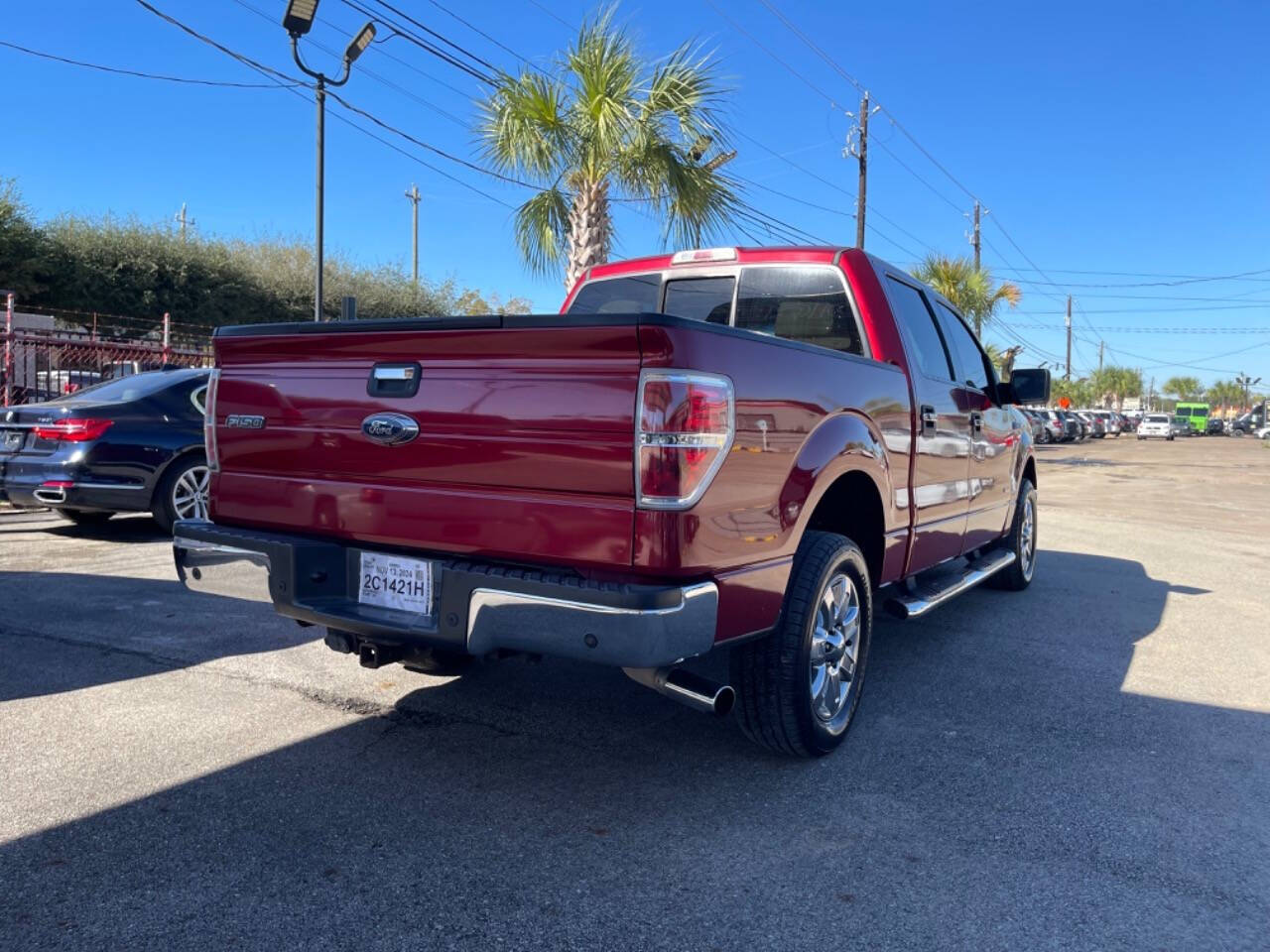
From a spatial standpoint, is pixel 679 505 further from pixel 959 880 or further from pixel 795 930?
pixel 959 880

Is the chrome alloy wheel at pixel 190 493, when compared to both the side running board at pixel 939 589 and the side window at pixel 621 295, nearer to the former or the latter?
the side window at pixel 621 295

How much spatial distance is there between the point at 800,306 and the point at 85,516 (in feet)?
23.5

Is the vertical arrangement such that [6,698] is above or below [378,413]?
below

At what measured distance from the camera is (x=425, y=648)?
3.35 m

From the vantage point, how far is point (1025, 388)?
608 centimetres

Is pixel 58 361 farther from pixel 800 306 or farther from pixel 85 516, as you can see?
pixel 800 306

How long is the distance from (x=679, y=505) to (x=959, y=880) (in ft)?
4.33

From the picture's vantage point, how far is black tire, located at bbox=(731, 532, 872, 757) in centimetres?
330

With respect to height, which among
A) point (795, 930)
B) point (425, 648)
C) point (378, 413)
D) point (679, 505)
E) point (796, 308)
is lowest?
point (795, 930)

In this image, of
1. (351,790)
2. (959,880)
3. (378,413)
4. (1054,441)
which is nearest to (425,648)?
(351,790)

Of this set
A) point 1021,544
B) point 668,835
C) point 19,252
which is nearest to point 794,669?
point 668,835

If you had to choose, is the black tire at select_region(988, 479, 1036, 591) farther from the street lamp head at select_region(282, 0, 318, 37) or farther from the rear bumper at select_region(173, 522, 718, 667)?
the street lamp head at select_region(282, 0, 318, 37)

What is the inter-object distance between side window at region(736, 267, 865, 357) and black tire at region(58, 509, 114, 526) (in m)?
6.37

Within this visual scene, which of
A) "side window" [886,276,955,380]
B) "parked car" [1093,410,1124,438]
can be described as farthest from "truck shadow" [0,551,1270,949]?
"parked car" [1093,410,1124,438]
